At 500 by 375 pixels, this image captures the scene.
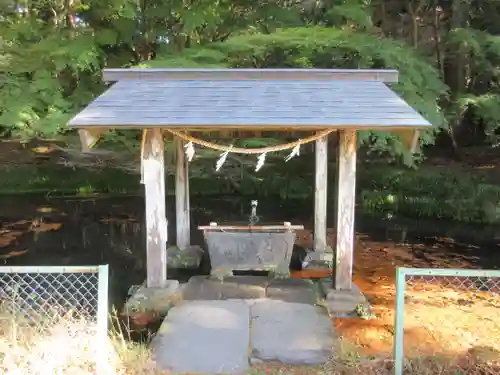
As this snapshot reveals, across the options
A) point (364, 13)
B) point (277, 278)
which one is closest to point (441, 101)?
point (364, 13)

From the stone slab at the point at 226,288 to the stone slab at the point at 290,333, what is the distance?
0.48 meters

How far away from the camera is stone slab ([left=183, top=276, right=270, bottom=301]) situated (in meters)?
6.52

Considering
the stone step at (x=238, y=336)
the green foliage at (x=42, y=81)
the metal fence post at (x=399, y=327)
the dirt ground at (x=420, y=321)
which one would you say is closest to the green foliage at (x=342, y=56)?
the green foliage at (x=42, y=81)

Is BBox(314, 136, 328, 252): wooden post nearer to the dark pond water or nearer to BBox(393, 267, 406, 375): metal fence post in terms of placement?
the dark pond water

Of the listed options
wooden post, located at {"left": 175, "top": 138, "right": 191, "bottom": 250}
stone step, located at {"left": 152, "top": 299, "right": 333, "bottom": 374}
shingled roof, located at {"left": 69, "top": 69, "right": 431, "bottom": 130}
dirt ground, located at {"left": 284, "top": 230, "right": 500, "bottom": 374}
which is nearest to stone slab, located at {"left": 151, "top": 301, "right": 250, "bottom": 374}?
stone step, located at {"left": 152, "top": 299, "right": 333, "bottom": 374}

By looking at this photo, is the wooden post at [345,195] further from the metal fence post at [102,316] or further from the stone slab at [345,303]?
the metal fence post at [102,316]

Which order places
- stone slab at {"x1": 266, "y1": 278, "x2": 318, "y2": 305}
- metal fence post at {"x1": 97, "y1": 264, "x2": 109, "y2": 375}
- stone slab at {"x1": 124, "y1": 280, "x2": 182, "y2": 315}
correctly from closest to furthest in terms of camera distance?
metal fence post at {"x1": 97, "y1": 264, "x2": 109, "y2": 375} < stone slab at {"x1": 124, "y1": 280, "x2": 182, "y2": 315} < stone slab at {"x1": 266, "y1": 278, "x2": 318, "y2": 305}

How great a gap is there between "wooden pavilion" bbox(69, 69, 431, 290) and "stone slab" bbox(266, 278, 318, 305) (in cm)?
41

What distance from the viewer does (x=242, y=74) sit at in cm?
690

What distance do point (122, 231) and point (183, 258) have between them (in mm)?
3810

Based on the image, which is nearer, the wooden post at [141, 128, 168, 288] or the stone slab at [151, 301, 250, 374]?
the stone slab at [151, 301, 250, 374]

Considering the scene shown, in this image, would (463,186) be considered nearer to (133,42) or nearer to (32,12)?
(133,42)

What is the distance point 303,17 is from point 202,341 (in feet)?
35.3

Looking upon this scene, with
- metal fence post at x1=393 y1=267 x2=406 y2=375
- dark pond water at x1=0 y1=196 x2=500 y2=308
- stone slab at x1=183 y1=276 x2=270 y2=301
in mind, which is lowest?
dark pond water at x1=0 y1=196 x2=500 y2=308
